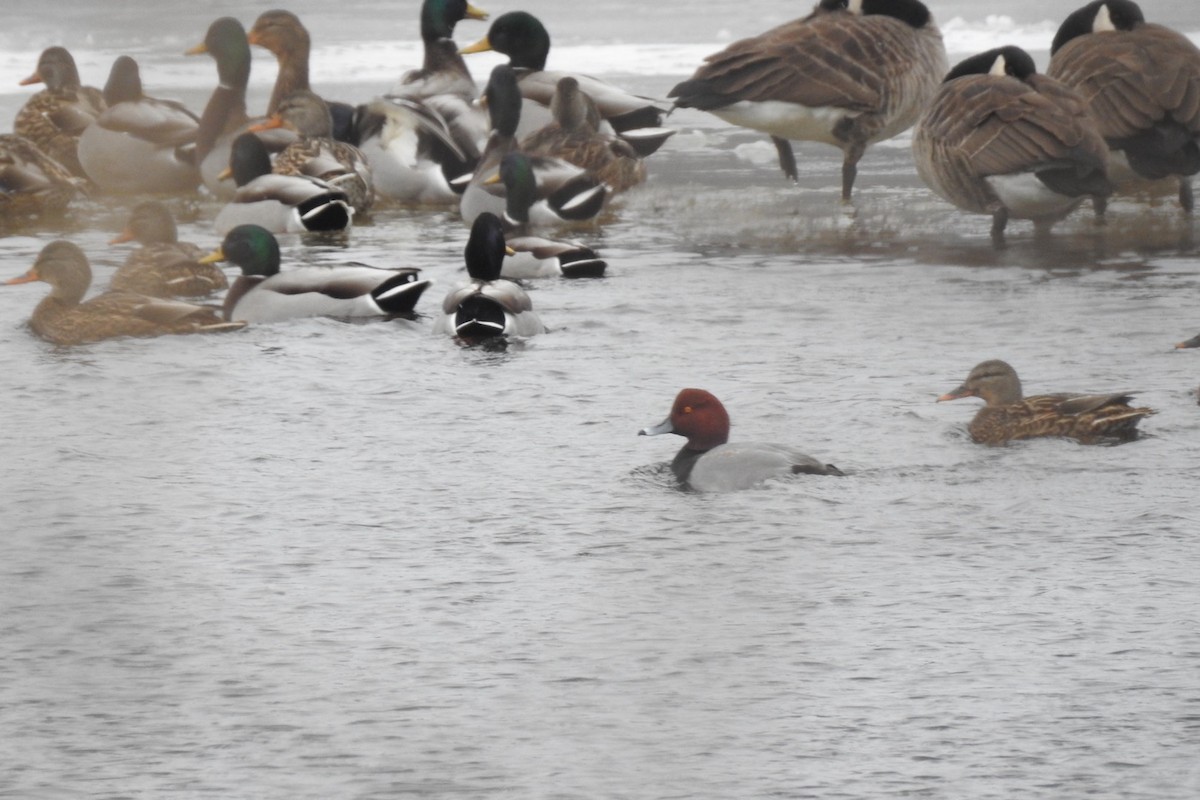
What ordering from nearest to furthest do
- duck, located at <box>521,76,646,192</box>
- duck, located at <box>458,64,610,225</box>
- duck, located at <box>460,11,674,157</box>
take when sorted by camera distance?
duck, located at <box>458,64,610,225</box> → duck, located at <box>521,76,646,192</box> → duck, located at <box>460,11,674,157</box>

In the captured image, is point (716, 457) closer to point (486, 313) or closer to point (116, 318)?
point (486, 313)

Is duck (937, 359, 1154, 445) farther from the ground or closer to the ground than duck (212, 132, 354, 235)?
closer to the ground

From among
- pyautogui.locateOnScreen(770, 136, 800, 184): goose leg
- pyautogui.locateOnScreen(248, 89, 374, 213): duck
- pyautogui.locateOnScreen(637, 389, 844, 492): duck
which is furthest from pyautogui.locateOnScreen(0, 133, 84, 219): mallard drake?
pyautogui.locateOnScreen(637, 389, 844, 492): duck

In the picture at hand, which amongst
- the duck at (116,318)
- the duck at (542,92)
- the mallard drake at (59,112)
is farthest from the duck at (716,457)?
the mallard drake at (59,112)

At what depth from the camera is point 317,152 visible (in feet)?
47.4

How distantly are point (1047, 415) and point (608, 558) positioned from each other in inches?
87.4

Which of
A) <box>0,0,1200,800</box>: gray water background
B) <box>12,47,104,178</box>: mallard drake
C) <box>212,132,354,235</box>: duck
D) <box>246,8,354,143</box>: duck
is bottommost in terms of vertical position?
<box>0,0,1200,800</box>: gray water background

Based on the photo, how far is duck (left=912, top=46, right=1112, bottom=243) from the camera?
11.3 m

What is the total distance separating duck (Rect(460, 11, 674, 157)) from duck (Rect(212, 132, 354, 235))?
3554 millimetres

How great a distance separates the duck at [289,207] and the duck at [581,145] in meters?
2.09

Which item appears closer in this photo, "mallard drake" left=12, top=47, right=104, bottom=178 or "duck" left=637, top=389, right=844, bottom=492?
"duck" left=637, top=389, right=844, bottom=492

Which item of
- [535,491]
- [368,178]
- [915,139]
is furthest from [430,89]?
[535,491]

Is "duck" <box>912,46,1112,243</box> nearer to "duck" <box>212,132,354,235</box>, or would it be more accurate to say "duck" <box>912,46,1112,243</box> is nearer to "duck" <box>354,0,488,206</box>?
"duck" <box>212,132,354,235</box>

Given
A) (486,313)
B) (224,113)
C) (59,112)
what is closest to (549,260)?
(486,313)
